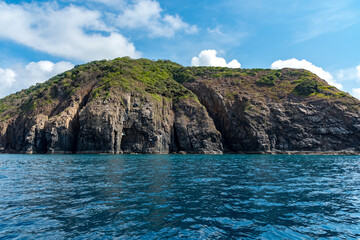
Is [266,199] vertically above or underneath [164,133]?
underneath

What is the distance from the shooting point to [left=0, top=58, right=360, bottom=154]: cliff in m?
75.3

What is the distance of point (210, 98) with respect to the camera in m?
99.7

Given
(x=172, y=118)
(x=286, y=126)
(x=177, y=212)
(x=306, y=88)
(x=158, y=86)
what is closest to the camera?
(x=177, y=212)

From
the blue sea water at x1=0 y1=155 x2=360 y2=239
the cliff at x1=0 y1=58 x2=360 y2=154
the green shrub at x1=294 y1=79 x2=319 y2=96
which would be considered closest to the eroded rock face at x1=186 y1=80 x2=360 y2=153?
the cliff at x1=0 y1=58 x2=360 y2=154

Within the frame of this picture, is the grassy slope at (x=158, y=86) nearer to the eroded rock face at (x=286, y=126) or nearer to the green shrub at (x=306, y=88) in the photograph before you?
the green shrub at (x=306, y=88)

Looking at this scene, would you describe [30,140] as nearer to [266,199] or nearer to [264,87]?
[266,199]

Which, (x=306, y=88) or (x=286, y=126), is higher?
(x=306, y=88)

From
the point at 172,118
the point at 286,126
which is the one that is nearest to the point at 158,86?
the point at 172,118

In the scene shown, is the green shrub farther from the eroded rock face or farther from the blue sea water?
the blue sea water

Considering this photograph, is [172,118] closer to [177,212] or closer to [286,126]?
[286,126]

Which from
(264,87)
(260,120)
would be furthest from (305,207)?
(264,87)

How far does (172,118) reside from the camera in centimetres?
8675

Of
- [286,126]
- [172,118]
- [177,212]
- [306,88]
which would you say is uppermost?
[306,88]

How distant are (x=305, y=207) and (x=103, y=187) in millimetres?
12683
